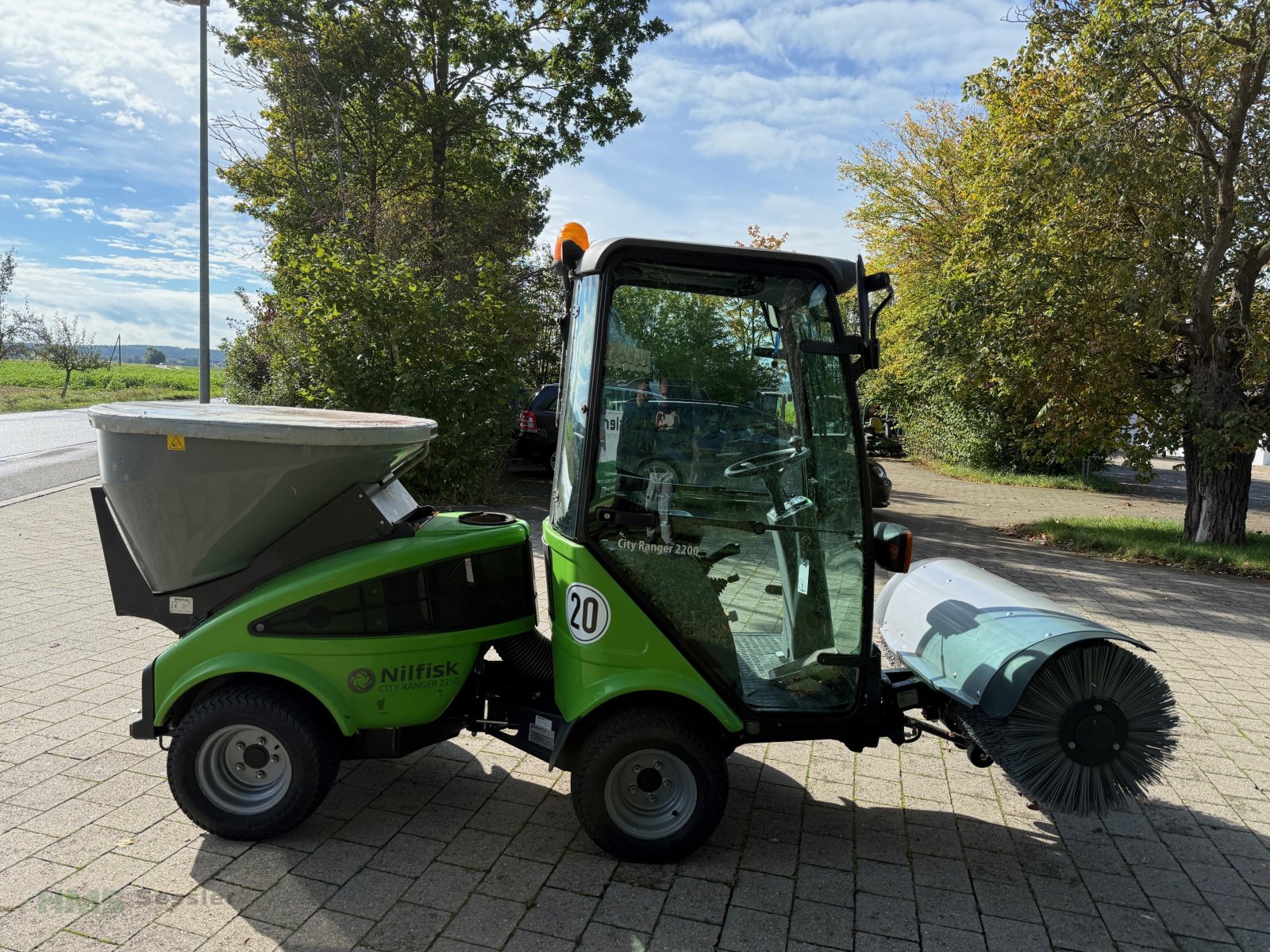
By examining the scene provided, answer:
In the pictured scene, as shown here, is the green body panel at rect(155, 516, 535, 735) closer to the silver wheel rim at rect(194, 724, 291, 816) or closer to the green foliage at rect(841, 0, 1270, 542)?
the silver wheel rim at rect(194, 724, 291, 816)

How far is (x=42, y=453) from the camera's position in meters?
15.9

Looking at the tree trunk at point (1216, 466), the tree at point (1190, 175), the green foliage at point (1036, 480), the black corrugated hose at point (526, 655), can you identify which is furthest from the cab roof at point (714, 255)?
the green foliage at point (1036, 480)

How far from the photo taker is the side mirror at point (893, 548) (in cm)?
315

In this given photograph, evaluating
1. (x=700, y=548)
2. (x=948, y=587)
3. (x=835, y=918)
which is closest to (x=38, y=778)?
(x=700, y=548)

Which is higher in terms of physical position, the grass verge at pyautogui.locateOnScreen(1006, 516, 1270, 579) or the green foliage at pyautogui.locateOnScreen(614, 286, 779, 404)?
the green foliage at pyautogui.locateOnScreen(614, 286, 779, 404)

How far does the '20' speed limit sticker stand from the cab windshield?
129 mm

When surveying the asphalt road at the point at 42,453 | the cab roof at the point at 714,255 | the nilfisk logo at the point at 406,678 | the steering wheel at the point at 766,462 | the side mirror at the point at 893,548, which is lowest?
the asphalt road at the point at 42,453

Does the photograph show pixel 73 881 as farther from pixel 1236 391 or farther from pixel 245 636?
pixel 1236 391

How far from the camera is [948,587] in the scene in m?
3.93

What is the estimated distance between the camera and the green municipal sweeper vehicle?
303 centimetres

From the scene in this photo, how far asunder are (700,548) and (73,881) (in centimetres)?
237

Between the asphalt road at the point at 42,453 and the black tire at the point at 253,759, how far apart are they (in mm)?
9781

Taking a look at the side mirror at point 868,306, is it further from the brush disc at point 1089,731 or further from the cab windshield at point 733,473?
the brush disc at point 1089,731

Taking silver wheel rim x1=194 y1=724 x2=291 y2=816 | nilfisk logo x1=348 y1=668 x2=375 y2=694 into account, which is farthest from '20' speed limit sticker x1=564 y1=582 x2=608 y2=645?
silver wheel rim x1=194 y1=724 x2=291 y2=816
